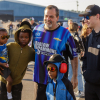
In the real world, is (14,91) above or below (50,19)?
below

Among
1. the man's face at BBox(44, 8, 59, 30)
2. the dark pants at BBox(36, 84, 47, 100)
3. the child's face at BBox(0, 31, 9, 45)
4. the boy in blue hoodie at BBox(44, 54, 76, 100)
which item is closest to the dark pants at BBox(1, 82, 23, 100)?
the dark pants at BBox(36, 84, 47, 100)

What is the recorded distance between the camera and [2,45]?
11.3ft

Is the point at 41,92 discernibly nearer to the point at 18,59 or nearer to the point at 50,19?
the point at 18,59

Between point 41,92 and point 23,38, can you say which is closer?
point 41,92

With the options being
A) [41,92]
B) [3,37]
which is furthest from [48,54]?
[3,37]

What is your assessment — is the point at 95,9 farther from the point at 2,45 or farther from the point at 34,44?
the point at 2,45

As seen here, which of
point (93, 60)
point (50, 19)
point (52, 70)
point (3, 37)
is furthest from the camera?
point (3, 37)

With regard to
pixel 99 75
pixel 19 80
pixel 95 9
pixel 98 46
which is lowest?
pixel 19 80

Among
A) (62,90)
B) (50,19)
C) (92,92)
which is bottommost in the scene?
(92,92)

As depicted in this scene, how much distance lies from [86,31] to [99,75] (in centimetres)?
303

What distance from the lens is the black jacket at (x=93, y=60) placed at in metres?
3.05

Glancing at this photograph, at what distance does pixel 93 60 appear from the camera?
122 inches

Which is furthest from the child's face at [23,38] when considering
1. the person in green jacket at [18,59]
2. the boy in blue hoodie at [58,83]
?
the boy in blue hoodie at [58,83]

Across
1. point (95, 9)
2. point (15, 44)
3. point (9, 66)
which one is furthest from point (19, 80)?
point (95, 9)
